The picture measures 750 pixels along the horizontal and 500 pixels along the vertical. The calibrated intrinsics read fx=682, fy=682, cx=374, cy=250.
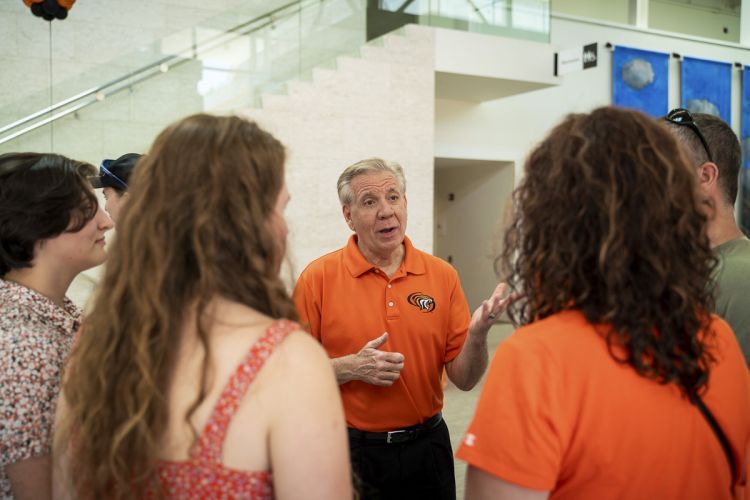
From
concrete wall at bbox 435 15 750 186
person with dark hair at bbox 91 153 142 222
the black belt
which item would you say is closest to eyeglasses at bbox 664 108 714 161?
the black belt

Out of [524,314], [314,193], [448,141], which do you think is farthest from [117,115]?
[524,314]

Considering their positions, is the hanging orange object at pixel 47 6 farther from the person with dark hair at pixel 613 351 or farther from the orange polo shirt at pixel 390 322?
the person with dark hair at pixel 613 351

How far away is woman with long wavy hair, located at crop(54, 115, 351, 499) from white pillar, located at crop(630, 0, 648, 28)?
13.3 m

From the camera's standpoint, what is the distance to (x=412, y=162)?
8.82 metres

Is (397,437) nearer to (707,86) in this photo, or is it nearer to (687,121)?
(687,121)

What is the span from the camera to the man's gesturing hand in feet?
7.50

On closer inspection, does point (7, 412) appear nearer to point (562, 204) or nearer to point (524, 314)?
point (524, 314)

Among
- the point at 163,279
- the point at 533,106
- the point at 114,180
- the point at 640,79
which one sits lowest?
the point at 163,279

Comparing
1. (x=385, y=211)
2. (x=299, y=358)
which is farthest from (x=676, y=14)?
(x=299, y=358)

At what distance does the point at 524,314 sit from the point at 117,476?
2.68ft

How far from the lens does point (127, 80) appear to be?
23.1ft

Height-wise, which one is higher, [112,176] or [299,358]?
[112,176]

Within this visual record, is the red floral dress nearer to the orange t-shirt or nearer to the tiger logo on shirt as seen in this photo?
the orange t-shirt

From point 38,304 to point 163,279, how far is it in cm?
68
